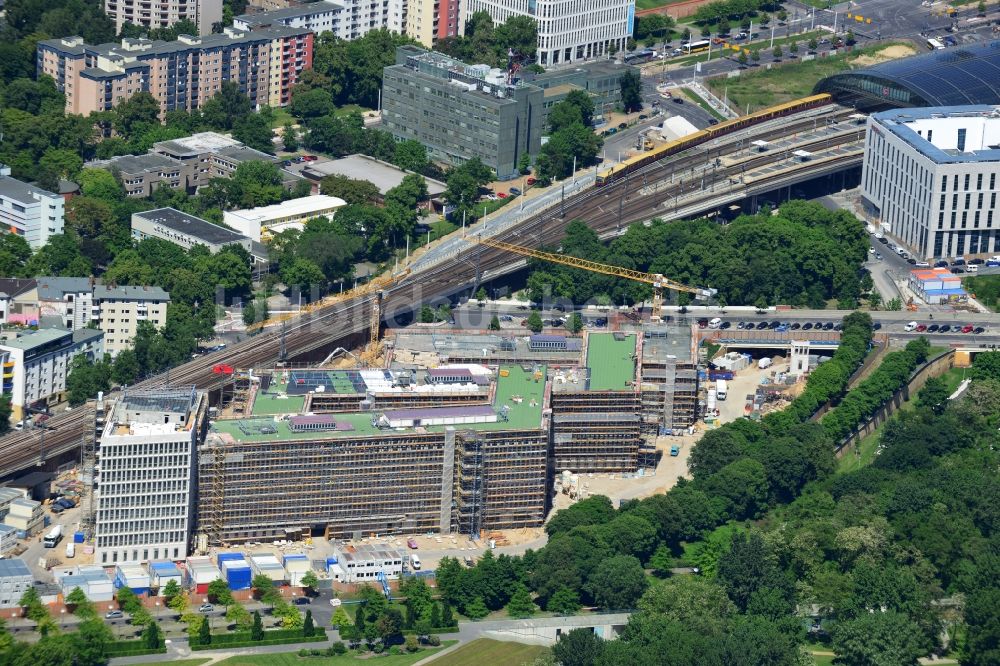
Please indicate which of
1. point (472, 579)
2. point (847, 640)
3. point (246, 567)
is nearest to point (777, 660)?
point (847, 640)

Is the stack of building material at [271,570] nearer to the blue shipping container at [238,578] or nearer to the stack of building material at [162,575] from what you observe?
the blue shipping container at [238,578]

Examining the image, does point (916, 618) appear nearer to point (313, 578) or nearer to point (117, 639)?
point (313, 578)

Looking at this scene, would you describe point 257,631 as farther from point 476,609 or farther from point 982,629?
point 982,629

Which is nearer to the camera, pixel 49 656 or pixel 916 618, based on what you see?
pixel 49 656

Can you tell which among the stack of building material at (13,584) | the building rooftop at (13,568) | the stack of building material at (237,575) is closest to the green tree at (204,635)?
the stack of building material at (237,575)

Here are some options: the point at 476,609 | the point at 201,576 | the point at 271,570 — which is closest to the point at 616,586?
the point at 476,609

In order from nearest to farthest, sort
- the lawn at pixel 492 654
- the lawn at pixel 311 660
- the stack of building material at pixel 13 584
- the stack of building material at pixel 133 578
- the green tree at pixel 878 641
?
1. the lawn at pixel 311 660
2. the lawn at pixel 492 654
3. the green tree at pixel 878 641
4. the stack of building material at pixel 13 584
5. the stack of building material at pixel 133 578

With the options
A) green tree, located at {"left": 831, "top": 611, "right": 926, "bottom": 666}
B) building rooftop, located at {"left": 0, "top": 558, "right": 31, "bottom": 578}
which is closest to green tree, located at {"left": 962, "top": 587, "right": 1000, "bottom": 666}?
green tree, located at {"left": 831, "top": 611, "right": 926, "bottom": 666}
